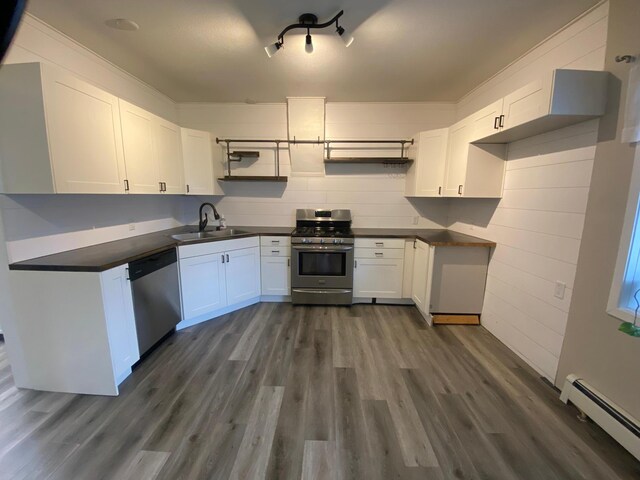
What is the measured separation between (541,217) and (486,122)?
92 cm

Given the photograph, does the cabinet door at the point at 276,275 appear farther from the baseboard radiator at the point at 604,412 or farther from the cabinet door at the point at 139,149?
the baseboard radiator at the point at 604,412

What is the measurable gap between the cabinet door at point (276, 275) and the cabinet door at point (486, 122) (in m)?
2.39

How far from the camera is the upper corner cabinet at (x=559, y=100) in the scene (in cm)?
157

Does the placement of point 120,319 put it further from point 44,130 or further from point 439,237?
point 439,237

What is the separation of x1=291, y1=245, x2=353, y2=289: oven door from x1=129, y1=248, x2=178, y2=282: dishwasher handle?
4.23 ft

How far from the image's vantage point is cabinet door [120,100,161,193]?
7.45 feet

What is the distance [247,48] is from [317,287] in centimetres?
252

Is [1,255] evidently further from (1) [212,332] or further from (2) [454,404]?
(2) [454,404]

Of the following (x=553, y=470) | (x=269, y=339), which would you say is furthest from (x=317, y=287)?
(x=553, y=470)

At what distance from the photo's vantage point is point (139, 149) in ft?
7.94

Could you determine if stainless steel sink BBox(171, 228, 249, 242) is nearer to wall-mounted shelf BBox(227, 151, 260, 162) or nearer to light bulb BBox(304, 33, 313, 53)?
wall-mounted shelf BBox(227, 151, 260, 162)

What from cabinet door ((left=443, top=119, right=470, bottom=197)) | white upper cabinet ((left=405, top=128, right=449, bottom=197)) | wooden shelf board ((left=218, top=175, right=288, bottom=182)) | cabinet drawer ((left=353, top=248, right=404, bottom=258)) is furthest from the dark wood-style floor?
wooden shelf board ((left=218, top=175, right=288, bottom=182))

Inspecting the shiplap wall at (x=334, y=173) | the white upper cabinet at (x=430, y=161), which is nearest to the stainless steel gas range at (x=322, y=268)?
the shiplap wall at (x=334, y=173)

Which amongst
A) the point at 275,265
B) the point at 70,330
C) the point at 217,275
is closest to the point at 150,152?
the point at 217,275
